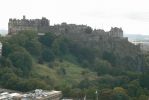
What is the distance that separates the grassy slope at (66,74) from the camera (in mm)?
73562

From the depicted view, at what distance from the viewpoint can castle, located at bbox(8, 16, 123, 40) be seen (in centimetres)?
9614

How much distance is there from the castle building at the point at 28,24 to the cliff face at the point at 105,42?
60.8 inches

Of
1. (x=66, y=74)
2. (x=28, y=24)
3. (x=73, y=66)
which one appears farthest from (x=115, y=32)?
(x=66, y=74)

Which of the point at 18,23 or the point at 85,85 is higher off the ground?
the point at 18,23

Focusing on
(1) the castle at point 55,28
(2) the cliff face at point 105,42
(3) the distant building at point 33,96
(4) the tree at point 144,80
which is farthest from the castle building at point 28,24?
(3) the distant building at point 33,96

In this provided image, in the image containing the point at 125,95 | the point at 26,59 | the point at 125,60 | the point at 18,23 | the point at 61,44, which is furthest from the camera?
the point at 18,23

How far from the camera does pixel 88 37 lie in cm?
9588

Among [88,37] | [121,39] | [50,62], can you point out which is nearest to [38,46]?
[50,62]

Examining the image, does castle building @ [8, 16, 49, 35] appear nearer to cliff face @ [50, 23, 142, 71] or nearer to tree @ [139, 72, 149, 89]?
cliff face @ [50, 23, 142, 71]

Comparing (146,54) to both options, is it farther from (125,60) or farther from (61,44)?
(61,44)

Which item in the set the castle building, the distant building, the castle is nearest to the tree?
the distant building

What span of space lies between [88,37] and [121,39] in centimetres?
→ 740

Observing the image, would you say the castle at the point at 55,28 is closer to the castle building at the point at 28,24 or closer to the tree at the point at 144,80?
the castle building at the point at 28,24

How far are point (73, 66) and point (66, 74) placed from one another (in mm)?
5920
